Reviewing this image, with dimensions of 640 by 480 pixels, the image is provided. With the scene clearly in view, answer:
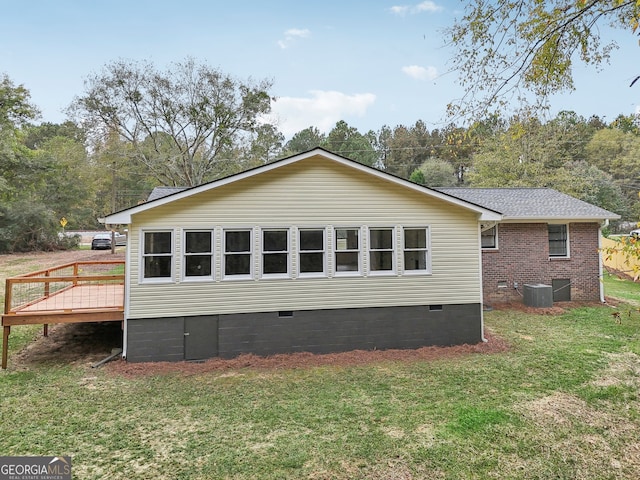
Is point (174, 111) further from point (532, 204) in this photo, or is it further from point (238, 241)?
point (532, 204)

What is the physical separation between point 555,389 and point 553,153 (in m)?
24.1

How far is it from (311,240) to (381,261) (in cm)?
184

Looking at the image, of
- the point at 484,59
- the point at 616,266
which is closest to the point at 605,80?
the point at 484,59

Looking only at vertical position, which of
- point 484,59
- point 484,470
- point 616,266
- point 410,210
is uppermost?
point 484,59

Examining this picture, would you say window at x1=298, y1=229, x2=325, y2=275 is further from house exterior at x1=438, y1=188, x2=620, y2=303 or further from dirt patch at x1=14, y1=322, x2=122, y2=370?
house exterior at x1=438, y1=188, x2=620, y2=303

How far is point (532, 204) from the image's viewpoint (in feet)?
44.1

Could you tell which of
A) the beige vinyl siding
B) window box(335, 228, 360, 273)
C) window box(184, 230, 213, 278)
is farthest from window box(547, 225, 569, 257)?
window box(184, 230, 213, 278)

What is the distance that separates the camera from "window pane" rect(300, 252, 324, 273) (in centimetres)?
841

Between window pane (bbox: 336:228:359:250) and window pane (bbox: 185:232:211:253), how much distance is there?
Result: 3.06 meters

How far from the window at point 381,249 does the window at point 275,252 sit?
2.10m

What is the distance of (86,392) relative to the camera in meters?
6.30

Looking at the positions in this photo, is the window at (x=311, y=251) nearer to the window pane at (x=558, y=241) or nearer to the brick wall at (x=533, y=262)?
the brick wall at (x=533, y=262)

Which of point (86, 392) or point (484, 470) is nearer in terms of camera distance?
point (484, 470)

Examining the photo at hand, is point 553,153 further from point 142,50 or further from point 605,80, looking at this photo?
point 142,50
